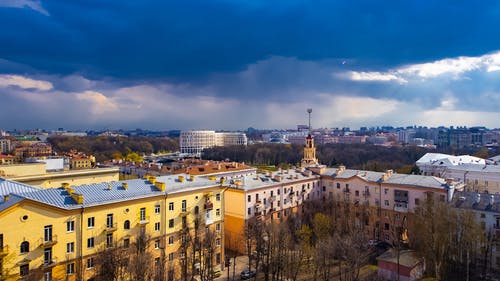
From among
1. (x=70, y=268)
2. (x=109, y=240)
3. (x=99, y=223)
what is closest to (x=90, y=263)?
(x=70, y=268)

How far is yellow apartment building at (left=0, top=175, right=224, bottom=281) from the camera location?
21.1m

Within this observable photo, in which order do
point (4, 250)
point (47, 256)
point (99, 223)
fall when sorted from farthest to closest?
point (99, 223) → point (47, 256) → point (4, 250)

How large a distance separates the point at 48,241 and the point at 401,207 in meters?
36.4

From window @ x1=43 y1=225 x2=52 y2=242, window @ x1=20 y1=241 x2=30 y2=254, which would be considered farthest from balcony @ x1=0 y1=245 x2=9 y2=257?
window @ x1=43 y1=225 x2=52 y2=242

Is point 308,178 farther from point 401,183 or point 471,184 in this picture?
point 471,184

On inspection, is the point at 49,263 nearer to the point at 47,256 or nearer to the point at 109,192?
the point at 47,256

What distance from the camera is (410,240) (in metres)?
35.4

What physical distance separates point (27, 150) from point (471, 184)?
12431cm

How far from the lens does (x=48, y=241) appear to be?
22.2 m

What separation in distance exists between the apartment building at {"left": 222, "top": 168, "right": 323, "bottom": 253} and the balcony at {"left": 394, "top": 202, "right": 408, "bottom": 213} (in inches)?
435

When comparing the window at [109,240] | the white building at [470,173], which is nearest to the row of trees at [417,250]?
the window at [109,240]

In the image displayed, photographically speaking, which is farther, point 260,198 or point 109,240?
point 260,198

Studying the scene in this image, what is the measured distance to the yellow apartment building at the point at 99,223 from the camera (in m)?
21.1

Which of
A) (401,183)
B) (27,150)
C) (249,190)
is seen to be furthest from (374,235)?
(27,150)
